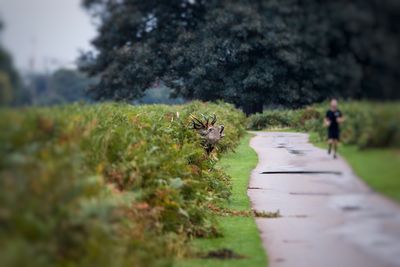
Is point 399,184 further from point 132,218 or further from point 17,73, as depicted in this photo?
point 132,218

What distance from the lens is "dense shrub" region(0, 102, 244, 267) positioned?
13.4ft

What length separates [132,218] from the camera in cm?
756

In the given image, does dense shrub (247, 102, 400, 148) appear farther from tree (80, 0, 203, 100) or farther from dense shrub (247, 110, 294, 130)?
tree (80, 0, 203, 100)

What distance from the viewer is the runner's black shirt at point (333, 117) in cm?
382

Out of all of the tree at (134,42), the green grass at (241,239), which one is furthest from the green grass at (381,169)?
the tree at (134,42)

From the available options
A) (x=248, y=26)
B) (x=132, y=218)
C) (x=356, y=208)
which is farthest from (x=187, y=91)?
(x=356, y=208)

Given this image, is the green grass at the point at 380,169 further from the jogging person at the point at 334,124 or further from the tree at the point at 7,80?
the tree at the point at 7,80

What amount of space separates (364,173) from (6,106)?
2354mm

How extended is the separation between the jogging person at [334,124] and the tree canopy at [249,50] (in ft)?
0.31

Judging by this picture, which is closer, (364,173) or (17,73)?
(364,173)

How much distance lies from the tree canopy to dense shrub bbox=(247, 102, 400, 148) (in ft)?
0.24

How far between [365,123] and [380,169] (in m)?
0.31

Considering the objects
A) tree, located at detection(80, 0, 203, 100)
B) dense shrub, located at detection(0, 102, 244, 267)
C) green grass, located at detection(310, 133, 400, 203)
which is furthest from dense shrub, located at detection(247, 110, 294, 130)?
tree, located at detection(80, 0, 203, 100)

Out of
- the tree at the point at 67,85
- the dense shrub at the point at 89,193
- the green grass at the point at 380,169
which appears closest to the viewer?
the green grass at the point at 380,169
